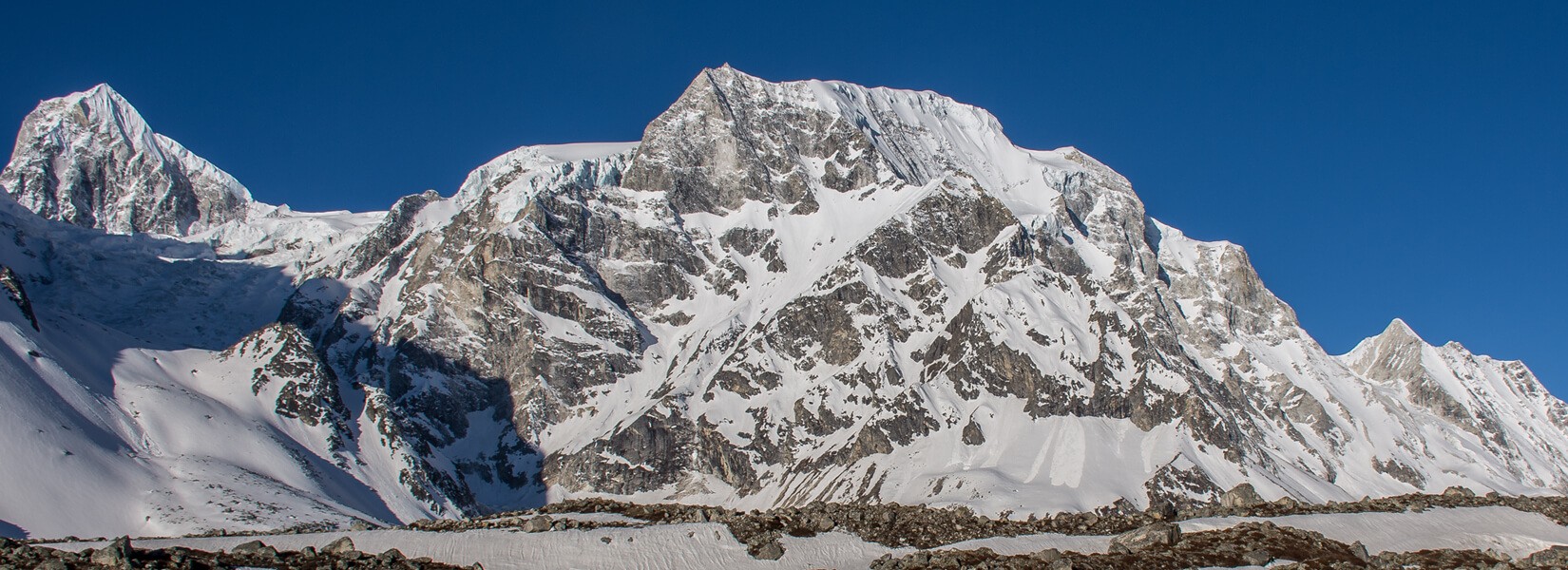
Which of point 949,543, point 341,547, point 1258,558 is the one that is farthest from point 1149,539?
point 341,547

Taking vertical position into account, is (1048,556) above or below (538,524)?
below

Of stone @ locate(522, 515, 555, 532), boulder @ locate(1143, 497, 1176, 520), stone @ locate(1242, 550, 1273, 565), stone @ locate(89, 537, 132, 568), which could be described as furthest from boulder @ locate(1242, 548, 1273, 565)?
stone @ locate(89, 537, 132, 568)

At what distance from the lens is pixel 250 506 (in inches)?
5738

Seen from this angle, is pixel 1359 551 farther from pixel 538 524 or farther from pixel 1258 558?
pixel 538 524

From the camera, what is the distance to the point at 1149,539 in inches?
1373

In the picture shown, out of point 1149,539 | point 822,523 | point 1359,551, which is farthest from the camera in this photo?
point 822,523

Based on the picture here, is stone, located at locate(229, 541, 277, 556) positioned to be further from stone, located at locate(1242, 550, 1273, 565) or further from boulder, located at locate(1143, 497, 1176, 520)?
boulder, located at locate(1143, 497, 1176, 520)

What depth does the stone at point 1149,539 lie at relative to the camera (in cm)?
3475

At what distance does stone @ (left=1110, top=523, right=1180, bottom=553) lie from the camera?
3475 cm

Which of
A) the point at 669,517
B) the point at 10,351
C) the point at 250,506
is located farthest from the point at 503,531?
the point at 10,351

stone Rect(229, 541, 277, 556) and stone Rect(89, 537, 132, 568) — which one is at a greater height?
stone Rect(229, 541, 277, 556)

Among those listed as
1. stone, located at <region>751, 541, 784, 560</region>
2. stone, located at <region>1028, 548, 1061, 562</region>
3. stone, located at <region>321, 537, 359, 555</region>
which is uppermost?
stone, located at <region>1028, 548, 1061, 562</region>

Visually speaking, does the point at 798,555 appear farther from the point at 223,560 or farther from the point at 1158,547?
the point at 223,560

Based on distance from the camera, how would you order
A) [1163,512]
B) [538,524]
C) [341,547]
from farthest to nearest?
[1163,512], [538,524], [341,547]
